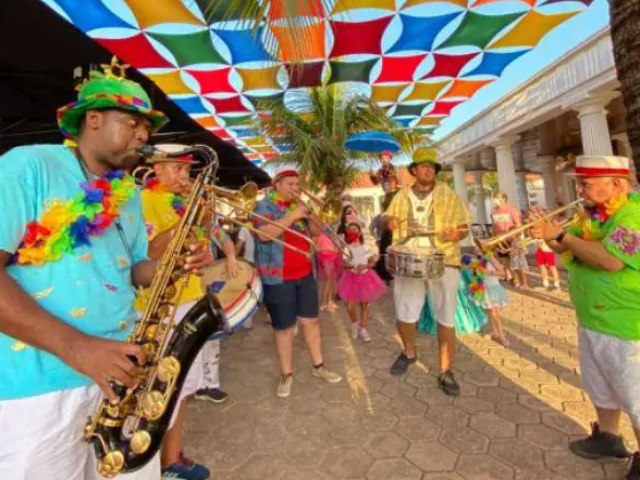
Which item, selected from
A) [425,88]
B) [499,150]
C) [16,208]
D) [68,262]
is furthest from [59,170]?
[499,150]

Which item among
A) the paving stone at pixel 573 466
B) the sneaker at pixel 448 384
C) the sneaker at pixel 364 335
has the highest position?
the sneaker at pixel 364 335

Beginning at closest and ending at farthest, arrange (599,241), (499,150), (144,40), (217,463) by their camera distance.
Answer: (599,241) → (217,463) → (144,40) → (499,150)

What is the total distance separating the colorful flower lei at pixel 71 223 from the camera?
118cm

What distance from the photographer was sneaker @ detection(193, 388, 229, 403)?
3508 mm

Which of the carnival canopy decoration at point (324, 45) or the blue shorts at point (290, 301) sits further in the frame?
the carnival canopy decoration at point (324, 45)

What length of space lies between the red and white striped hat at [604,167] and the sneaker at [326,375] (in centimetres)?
286

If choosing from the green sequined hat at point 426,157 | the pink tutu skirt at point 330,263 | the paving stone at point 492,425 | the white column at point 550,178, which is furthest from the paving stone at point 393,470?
the white column at point 550,178

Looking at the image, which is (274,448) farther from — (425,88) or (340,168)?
(425,88)

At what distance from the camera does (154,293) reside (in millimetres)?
1578

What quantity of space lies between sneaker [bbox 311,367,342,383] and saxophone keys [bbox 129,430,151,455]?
268cm

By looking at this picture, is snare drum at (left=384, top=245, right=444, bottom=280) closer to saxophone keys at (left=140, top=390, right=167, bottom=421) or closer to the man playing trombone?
Answer: the man playing trombone

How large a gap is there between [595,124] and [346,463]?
10.1 metres

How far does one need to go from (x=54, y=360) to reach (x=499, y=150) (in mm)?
13874

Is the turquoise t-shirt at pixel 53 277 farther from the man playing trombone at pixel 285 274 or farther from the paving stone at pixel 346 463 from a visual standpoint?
the man playing trombone at pixel 285 274
